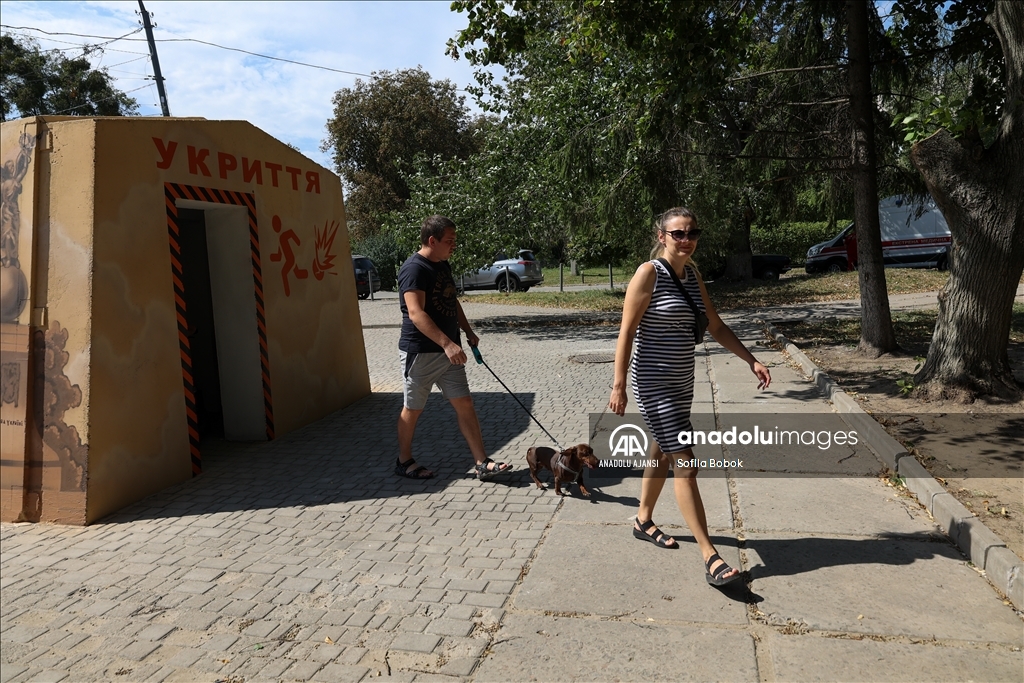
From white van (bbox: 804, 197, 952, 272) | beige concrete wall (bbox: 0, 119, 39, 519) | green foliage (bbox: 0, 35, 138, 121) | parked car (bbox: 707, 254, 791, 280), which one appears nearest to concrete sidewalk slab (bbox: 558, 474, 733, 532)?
beige concrete wall (bbox: 0, 119, 39, 519)

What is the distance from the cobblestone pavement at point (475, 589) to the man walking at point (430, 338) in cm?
49

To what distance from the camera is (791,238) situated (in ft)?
106

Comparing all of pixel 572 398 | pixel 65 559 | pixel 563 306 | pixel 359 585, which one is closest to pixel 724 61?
pixel 572 398

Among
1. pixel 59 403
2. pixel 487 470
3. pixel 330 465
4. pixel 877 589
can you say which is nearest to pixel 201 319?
pixel 330 465

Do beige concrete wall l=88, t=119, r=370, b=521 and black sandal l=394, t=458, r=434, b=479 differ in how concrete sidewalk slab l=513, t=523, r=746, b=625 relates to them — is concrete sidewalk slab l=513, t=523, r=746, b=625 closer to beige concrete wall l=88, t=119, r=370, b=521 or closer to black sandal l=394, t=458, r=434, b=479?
black sandal l=394, t=458, r=434, b=479

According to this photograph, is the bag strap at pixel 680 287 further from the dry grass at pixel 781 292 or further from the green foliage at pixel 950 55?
the dry grass at pixel 781 292

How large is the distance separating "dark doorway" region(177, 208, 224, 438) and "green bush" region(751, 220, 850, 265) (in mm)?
27454

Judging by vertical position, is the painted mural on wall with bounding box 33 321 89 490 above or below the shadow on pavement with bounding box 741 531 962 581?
above

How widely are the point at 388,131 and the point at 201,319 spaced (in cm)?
3399

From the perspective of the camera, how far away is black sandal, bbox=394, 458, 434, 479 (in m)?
6.02

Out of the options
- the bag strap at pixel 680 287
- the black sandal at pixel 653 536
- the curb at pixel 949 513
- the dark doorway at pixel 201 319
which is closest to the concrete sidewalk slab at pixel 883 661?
the curb at pixel 949 513

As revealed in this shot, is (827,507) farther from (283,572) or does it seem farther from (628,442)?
(283,572)

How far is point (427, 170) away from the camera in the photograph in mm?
18297

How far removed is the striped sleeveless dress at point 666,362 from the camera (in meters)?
3.94
